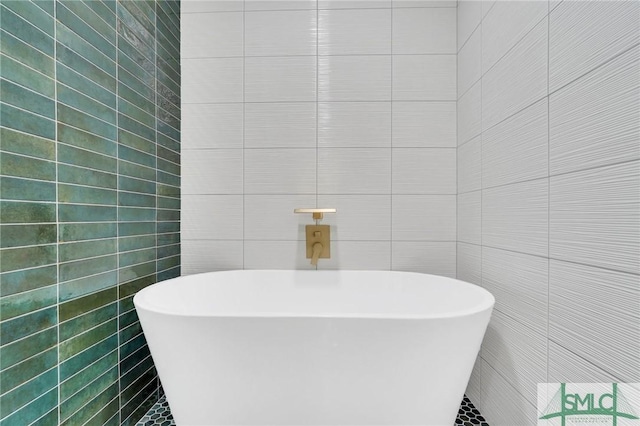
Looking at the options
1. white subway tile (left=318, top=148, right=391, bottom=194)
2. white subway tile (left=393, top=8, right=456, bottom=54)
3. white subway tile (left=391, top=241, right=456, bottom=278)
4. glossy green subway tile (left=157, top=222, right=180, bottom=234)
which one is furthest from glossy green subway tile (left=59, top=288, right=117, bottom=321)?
white subway tile (left=393, top=8, right=456, bottom=54)

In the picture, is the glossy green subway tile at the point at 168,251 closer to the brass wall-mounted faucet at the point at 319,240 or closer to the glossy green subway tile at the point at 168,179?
the glossy green subway tile at the point at 168,179

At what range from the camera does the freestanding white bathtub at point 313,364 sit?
853mm

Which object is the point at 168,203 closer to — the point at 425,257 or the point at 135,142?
the point at 135,142

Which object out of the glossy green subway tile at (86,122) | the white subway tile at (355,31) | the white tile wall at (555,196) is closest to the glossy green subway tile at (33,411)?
the glossy green subway tile at (86,122)

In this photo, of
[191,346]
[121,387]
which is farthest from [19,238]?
[121,387]

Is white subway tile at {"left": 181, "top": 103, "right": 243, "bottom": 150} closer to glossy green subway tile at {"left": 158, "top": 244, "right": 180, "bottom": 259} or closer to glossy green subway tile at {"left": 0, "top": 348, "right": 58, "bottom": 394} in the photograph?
glossy green subway tile at {"left": 158, "top": 244, "right": 180, "bottom": 259}

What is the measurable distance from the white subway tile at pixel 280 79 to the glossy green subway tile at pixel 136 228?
2.87 ft

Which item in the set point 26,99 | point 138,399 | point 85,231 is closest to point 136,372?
point 138,399

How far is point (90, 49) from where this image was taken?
1.05 m

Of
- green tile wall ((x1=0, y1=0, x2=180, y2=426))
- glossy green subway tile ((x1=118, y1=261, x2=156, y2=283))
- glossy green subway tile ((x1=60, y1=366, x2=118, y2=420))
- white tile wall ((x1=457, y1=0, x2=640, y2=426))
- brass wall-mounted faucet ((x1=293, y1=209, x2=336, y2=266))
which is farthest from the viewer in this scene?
brass wall-mounted faucet ((x1=293, y1=209, x2=336, y2=266))

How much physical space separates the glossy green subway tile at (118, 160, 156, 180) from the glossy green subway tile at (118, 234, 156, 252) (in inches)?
10.6

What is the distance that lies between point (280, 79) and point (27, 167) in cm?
125

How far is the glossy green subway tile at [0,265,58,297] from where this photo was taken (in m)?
0.76

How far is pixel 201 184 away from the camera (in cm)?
175
